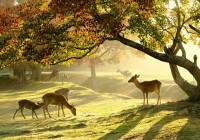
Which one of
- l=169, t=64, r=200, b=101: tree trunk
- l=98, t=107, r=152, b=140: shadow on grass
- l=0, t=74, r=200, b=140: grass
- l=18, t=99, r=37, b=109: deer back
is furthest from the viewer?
l=18, t=99, r=37, b=109: deer back

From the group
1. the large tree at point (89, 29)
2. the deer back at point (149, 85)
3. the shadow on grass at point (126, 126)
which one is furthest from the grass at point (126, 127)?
the deer back at point (149, 85)

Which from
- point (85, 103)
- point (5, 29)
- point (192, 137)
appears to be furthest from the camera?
point (85, 103)

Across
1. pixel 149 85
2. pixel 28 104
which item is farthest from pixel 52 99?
pixel 149 85

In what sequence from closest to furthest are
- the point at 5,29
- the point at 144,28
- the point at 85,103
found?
1. the point at 144,28
2. the point at 5,29
3. the point at 85,103

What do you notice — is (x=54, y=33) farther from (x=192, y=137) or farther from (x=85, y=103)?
(x=85, y=103)

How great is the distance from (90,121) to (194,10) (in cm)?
737

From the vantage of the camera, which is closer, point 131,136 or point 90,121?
point 131,136

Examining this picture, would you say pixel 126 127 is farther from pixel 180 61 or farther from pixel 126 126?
pixel 180 61

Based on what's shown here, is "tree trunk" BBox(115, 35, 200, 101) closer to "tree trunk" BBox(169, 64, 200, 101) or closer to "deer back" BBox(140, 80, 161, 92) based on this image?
"tree trunk" BBox(169, 64, 200, 101)

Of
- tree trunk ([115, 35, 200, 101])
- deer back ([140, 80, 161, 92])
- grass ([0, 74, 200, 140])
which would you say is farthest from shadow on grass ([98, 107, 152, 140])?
deer back ([140, 80, 161, 92])

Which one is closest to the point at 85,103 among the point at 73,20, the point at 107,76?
the point at 73,20

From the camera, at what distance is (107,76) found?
182 feet

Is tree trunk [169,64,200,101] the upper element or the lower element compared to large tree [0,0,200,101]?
lower

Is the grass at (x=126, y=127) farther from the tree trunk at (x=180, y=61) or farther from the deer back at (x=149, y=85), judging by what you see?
the deer back at (x=149, y=85)
